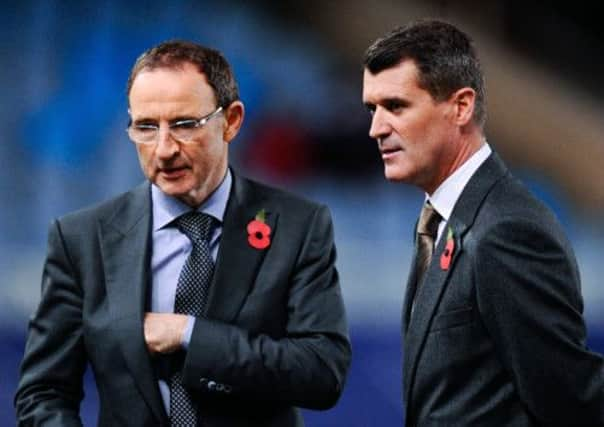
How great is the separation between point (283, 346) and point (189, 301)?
220 millimetres

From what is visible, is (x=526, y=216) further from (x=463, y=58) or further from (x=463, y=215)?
(x=463, y=58)

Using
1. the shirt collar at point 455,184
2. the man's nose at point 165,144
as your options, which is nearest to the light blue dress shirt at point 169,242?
the man's nose at point 165,144

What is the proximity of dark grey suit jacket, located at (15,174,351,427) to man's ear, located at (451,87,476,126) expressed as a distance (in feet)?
1.28

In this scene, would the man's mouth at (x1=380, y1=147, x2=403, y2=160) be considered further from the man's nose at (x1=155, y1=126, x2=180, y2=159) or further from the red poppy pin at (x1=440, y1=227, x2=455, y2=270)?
the man's nose at (x1=155, y1=126, x2=180, y2=159)

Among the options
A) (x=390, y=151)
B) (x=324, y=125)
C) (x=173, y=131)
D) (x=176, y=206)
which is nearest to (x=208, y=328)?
(x=176, y=206)

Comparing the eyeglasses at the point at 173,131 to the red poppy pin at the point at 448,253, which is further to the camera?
the eyeglasses at the point at 173,131

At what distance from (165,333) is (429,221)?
59cm

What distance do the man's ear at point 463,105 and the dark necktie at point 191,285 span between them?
0.58 metres

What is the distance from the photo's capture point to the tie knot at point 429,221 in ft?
7.11

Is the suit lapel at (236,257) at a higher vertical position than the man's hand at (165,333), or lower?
higher

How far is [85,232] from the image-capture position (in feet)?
7.47

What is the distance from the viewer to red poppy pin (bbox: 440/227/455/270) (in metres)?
2.00

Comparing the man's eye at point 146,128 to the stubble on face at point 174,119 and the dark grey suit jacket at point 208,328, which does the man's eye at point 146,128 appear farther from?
the dark grey suit jacket at point 208,328

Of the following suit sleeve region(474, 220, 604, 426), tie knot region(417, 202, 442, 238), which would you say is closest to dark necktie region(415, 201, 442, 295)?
tie knot region(417, 202, 442, 238)
